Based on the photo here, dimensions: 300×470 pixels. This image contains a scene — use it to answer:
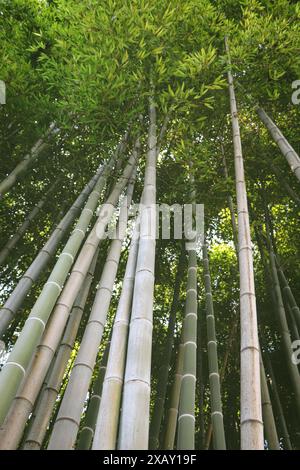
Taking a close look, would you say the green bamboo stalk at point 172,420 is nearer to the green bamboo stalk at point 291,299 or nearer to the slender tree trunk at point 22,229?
the green bamboo stalk at point 291,299

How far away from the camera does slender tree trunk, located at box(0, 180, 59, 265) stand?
4.23m

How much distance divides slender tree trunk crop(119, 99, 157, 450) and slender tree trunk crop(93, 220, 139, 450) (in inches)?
3.6

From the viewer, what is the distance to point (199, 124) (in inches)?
152

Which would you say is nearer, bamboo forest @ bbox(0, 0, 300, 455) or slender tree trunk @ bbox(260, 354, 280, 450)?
bamboo forest @ bbox(0, 0, 300, 455)

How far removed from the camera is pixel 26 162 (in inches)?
160

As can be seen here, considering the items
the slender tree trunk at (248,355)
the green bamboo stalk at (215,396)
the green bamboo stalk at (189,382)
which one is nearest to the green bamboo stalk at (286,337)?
the green bamboo stalk at (215,396)

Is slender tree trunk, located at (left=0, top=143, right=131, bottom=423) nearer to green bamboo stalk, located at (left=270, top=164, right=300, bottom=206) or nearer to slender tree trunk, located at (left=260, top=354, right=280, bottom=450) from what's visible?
slender tree trunk, located at (left=260, top=354, right=280, bottom=450)

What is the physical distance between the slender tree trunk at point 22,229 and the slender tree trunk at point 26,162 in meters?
0.55

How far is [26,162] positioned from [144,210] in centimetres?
207

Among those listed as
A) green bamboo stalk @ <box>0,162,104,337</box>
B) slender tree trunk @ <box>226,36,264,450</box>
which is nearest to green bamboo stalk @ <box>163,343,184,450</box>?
green bamboo stalk @ <box>0,162,104,337</box>

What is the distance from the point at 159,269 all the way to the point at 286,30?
3342 mm
